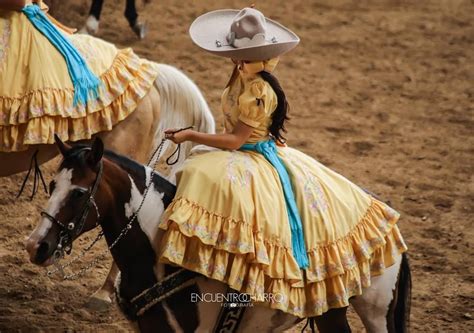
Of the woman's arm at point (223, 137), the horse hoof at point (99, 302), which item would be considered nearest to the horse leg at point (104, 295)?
the horse hoof at point (99, 302)

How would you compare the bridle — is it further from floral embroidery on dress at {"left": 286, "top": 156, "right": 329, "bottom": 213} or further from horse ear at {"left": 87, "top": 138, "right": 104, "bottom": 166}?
floral embroidery on dress at {"left": 286, "top": 156, "right": 329, "bottom": 213}

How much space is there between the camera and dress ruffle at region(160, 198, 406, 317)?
3547mm

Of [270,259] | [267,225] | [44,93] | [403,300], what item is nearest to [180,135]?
[267,225]

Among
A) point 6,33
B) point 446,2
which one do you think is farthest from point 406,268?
point 446,2

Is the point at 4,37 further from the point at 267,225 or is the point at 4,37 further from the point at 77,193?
the point at 267,225

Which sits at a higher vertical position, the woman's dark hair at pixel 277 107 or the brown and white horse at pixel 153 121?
the woman's dark hair at pixel 277 107

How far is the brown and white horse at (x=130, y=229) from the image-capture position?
3.43 metres

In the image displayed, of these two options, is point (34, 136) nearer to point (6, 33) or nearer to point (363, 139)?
point (6, 33)

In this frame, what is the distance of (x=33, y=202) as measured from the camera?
6430mm

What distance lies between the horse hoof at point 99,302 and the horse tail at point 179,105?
37.0 inches

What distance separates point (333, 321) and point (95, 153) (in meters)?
1.31

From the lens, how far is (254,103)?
3742mm

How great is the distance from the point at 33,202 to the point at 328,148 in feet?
8.35

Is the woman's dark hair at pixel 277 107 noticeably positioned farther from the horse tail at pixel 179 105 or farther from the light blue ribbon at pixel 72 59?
the light blue ribbon at pixel 72 59
